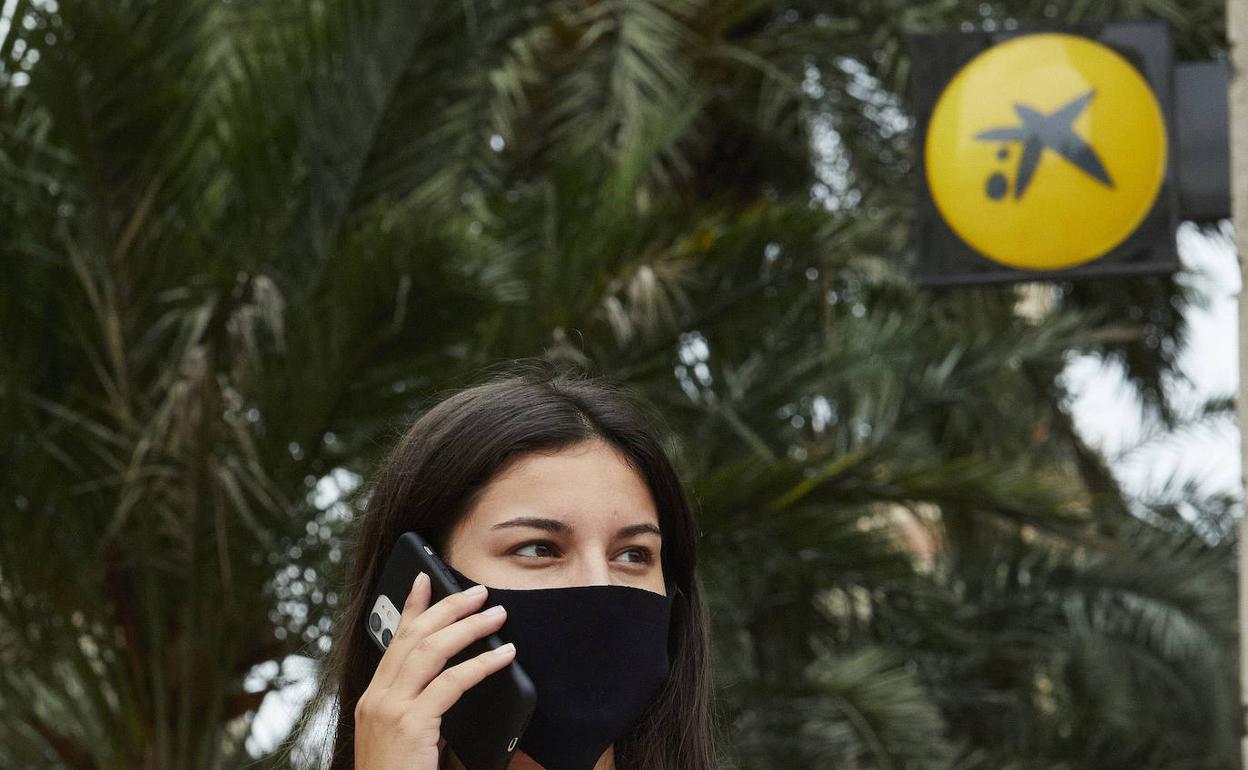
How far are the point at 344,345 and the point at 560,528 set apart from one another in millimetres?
3285

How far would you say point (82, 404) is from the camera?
5.59m

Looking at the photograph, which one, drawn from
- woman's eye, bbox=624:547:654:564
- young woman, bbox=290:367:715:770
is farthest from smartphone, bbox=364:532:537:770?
woman's eye, bbox=624:547:654:564

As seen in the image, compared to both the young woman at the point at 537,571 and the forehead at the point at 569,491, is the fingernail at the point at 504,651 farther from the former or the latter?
the forehead at the point at 569,491

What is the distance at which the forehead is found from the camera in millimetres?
2137

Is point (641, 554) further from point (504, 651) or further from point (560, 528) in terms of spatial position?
point (504, 651)

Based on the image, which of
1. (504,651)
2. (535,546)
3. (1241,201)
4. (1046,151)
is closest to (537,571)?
(535,546)

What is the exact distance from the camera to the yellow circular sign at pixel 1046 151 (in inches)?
166

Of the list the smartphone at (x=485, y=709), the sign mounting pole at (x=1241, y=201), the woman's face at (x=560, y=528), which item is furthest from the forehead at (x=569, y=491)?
the sign mounting pole at (x=1241, y=201)

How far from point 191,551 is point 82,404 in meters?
0.57

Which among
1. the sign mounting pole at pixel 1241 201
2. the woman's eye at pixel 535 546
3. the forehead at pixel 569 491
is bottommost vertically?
the woman's eye at pixel 535 546

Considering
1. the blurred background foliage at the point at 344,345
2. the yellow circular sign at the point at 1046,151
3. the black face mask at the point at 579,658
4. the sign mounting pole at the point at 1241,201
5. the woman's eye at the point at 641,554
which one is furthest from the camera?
the blurred background foliage at the point at 344,345

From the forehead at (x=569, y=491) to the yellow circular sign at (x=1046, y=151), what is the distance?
225cm

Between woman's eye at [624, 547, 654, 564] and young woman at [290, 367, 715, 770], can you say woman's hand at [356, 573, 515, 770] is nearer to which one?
young woman at [290, 367, 715, 770]

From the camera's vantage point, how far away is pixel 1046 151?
434cm
